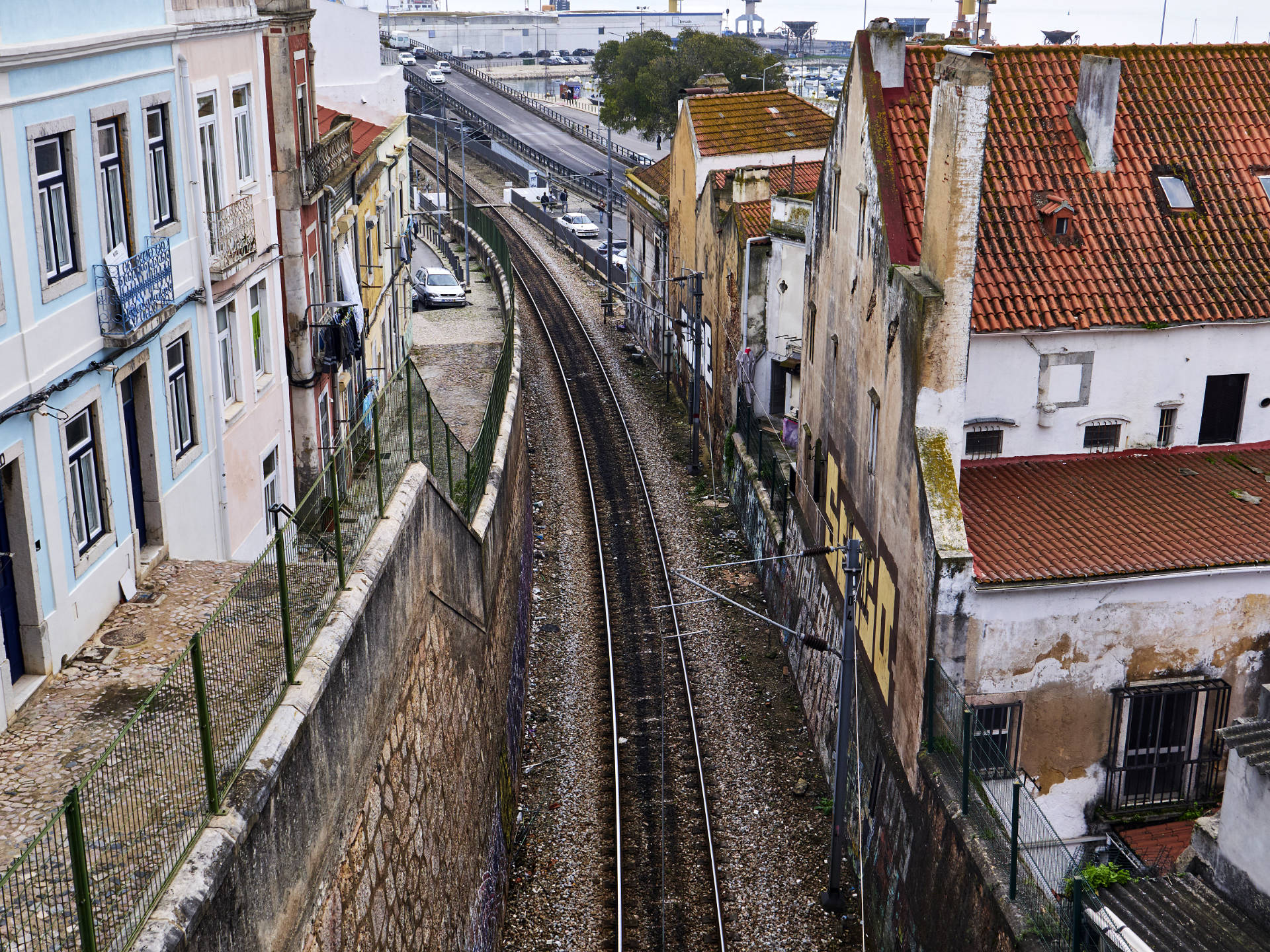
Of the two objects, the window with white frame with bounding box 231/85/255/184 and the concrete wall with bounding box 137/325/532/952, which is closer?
the concrete wall with bounding box 137/325/532/952

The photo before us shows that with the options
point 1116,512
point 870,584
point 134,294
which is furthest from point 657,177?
point 134,294

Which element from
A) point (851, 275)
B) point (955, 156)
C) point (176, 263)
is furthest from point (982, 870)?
point (176, 263)

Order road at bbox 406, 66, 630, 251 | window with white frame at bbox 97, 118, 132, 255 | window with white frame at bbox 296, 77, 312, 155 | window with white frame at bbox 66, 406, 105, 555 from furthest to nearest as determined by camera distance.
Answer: road at bbox 406, 66, 630, 251
window with white frame at bbox 296, 77, 312, 155
window with white frame at bbox 97, 118, 132, 255
window with white frame at bbox 66, 406, 105, 555

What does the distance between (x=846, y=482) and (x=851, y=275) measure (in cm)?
391

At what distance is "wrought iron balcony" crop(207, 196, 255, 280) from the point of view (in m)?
19.3

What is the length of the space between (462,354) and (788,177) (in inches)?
485

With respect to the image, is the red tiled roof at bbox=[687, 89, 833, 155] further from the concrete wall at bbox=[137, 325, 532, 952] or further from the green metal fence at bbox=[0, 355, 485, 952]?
the green metal fence at bbox=[0, 355, 485, 952]

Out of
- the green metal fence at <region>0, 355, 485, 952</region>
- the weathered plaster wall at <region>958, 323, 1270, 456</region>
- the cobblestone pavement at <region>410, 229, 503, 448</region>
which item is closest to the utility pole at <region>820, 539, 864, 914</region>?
the weathered plaster wall at <region>958, 323, 1270, 456</region>

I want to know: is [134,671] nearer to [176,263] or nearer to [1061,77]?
[176,263]

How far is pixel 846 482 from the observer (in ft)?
80.9

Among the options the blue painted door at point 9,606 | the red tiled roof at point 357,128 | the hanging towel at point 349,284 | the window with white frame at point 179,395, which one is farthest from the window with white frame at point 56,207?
the red tiled roof at point 357,128

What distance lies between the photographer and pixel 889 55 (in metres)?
22.3

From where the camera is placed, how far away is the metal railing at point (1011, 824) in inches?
555

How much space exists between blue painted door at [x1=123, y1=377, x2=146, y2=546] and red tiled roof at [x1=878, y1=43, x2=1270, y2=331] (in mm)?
12082
